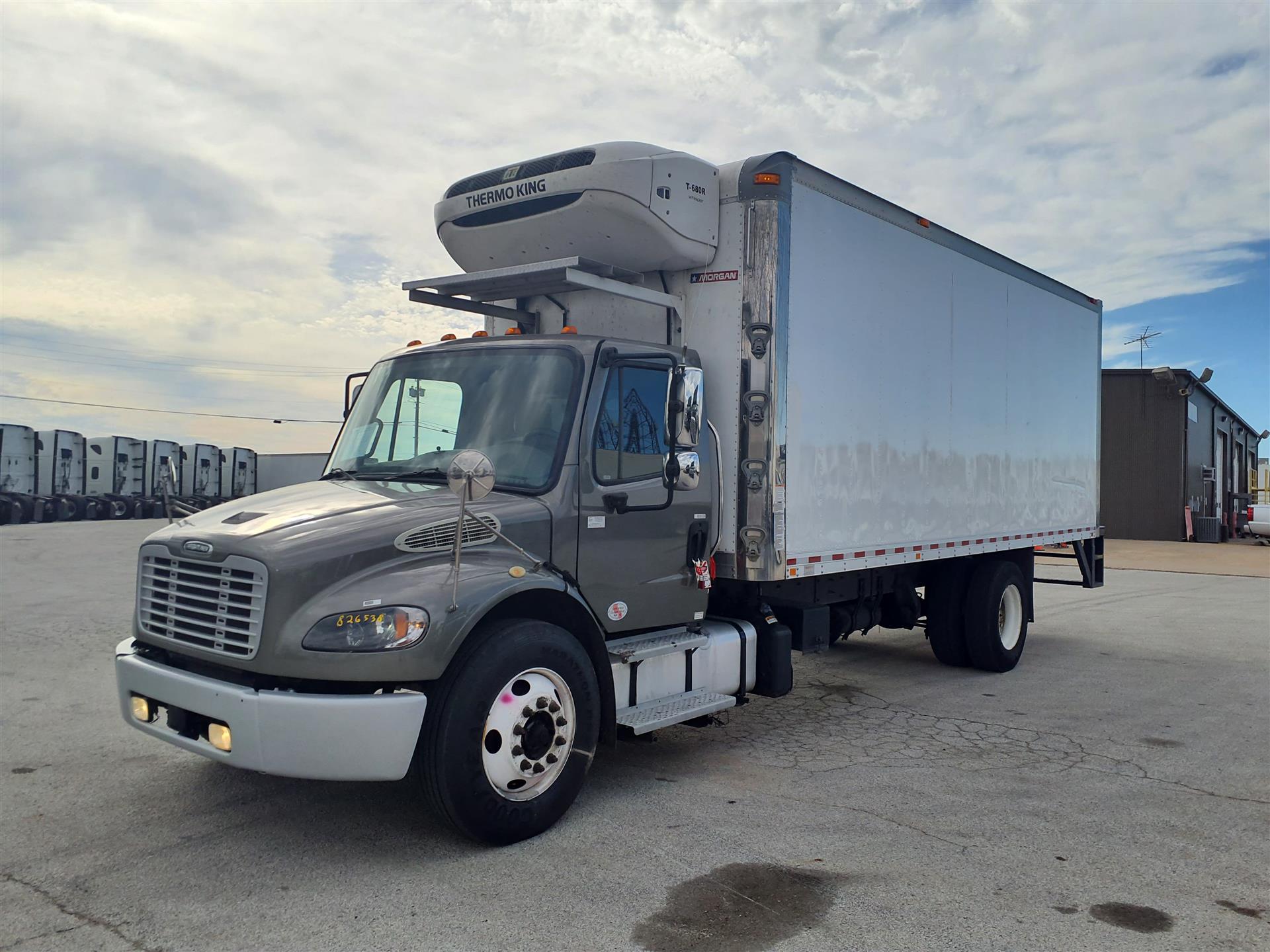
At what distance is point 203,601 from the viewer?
15.0 feet

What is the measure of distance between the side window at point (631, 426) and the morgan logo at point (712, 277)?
86 cm

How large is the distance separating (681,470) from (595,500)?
540 millimetres

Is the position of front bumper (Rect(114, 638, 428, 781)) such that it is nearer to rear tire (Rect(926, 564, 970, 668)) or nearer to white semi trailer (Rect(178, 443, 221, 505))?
rear tire (Rect(926, 564, 970, 668))

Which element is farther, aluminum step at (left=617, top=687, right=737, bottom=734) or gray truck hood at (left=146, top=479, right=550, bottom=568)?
aluminum step at (left=617, top=687, right=737, bottom=734)

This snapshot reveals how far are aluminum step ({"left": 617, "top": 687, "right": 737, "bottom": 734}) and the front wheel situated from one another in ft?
1.17

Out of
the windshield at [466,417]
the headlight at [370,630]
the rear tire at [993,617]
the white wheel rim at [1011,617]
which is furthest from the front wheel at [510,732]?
the white wheel rim at [1011,617]

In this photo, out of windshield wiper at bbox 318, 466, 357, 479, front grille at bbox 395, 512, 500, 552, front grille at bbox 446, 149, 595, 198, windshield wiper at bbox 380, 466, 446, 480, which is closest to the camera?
front grille at bbox 395, 512, 500, 552

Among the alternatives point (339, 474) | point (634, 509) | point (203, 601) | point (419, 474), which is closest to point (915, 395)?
point (634, 509)

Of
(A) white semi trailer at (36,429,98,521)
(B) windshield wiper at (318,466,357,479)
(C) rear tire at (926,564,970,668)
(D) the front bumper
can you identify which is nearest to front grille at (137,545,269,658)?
(D) the front bumper

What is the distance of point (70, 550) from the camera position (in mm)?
20859

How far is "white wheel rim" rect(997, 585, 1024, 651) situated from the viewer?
964 cm

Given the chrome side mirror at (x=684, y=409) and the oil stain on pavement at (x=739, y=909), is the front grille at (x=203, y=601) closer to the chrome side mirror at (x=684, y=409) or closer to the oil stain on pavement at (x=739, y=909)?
the oil stain on pavement at (x=739, y=909)

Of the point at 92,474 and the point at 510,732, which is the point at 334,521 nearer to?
the point at 510,732

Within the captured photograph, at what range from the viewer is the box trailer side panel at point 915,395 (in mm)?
6625
